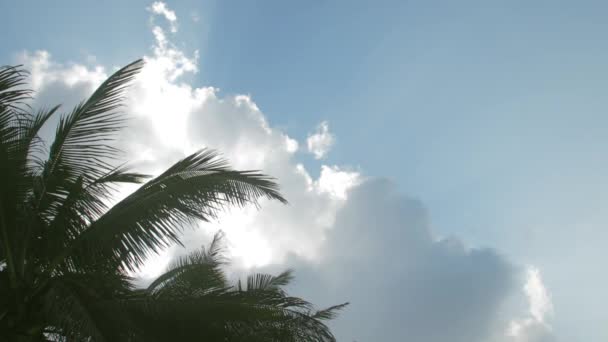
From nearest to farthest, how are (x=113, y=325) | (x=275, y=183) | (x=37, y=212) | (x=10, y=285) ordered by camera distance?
1. (x=113, y=325)
2. (x=10, y=285)
3. (x=37, y=212)
4. (x=275, y=183)

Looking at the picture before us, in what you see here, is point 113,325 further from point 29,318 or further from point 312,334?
point 312,334

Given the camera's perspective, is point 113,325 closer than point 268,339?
Yes

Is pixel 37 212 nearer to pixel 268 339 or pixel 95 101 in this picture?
pixel 95 101

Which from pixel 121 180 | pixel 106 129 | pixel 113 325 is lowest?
pixel 113 325

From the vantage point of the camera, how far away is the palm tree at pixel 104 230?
232 inches

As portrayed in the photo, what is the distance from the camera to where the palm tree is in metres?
5.90

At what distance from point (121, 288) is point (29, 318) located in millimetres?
1020


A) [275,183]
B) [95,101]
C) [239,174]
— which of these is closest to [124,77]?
[95,101]

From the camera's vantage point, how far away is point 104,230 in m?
6.13

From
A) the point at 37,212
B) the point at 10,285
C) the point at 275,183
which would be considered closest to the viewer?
the point at 10,285

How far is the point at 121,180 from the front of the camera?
6.55m

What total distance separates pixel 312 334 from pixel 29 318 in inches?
130

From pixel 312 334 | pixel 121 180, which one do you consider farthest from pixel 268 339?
pixel 121 180

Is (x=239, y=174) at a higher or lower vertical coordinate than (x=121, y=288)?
higher
